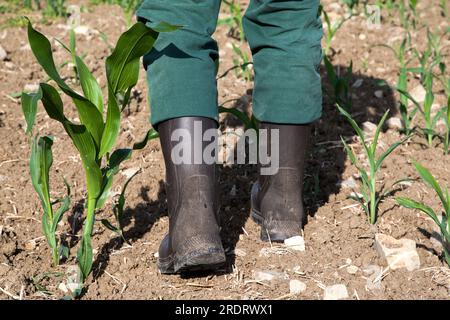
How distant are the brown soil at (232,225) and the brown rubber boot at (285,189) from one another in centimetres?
7

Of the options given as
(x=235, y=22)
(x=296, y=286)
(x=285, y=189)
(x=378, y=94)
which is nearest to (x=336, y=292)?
(x=296, y=286)

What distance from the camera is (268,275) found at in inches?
85.4

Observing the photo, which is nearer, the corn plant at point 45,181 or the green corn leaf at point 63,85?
Result: the green corn leaf at point 63,85

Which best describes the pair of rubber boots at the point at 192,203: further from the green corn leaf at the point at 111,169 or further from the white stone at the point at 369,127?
the white stone at the point at 369,127

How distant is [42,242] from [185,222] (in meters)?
0.58

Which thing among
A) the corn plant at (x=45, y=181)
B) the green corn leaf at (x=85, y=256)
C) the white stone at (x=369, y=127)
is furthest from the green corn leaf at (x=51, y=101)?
the white stone at (x=369, y=127)

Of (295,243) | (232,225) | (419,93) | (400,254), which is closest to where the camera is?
(400,254)

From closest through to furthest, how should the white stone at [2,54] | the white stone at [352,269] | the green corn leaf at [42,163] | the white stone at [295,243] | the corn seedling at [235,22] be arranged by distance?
the green corn leaf at [42,163], the white stone at [352,269], the white stone at [295,243], the white stone at [2,54], the corn seedling at [235,22]

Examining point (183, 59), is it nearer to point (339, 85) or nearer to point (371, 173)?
point (371, 173)

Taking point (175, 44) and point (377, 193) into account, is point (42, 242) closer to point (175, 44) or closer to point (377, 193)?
point (175, 44)

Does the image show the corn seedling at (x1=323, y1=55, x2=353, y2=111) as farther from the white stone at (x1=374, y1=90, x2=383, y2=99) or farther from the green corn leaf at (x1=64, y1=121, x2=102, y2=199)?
the green corn leaf at (x1=64, y1=121, x2=102, y2=199)

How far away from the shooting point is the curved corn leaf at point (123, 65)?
76.7 inches

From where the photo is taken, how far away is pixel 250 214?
249 centimetres

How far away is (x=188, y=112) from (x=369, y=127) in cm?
131
